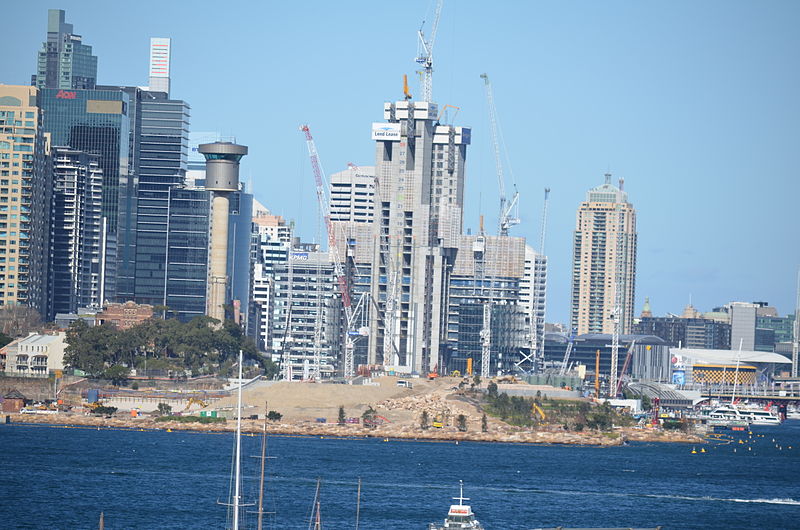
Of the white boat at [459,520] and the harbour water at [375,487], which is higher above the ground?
the white boat at [459,520]

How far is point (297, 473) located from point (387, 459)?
23.6 meters

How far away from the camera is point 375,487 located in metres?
154

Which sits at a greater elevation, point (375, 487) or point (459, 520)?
point (459, 520)

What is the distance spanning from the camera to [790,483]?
177 meters

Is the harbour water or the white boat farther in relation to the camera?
the harbour water

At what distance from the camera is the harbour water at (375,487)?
13212cm

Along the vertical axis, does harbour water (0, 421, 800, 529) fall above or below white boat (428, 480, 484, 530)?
below

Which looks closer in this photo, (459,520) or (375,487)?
(459,520)

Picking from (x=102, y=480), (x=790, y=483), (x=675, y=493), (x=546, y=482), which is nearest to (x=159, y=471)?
(x=102, y=480)

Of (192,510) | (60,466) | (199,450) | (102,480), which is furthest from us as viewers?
(199,450)

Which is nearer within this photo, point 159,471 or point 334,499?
point 334,499

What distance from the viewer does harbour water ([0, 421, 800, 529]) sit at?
132m

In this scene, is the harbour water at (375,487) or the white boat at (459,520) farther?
the harbour water at (375,487)

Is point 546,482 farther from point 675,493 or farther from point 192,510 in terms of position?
point 192,510
